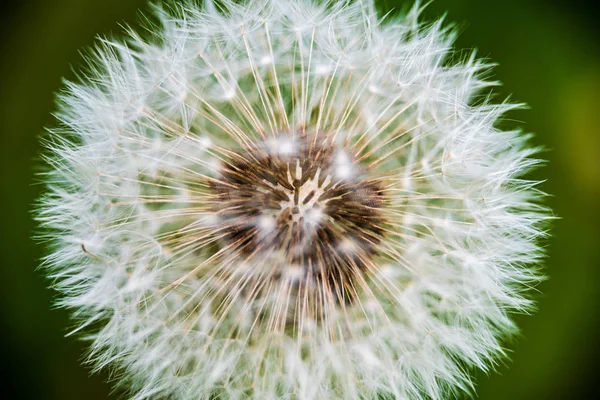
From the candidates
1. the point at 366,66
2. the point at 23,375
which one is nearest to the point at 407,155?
the point at 366,66

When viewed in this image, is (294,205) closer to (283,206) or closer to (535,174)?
(283,206)

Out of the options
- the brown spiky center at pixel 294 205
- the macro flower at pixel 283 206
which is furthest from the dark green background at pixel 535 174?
the brown spiky center at pixel 294 205

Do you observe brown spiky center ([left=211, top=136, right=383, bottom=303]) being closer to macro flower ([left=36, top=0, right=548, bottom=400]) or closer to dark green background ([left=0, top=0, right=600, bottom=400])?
macro flower ([left=36, top=0, right=548, bottom=400])

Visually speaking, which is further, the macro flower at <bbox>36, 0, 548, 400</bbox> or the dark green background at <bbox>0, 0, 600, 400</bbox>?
the dark green background at <bbox>0, 0, 600, 400</bbox>

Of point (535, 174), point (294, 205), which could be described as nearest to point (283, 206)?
point (294, 205)

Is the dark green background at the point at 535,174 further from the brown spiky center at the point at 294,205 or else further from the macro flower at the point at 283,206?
the brown spiky center at the point at 294,205

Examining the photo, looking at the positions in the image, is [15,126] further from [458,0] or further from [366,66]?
[458,0]

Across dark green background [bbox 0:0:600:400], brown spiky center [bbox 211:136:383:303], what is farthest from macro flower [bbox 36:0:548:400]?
dark green background [bbox 0:0:600:400]
